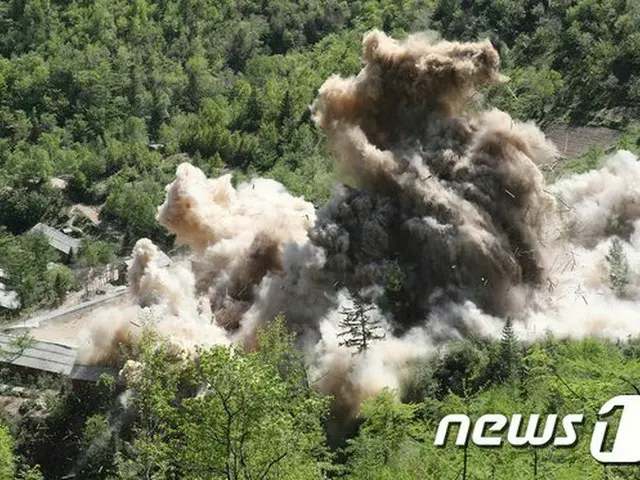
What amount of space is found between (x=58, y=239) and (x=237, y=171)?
672 inches

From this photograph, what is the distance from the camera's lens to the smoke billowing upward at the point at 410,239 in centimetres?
4238

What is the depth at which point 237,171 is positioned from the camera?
80.8 metres

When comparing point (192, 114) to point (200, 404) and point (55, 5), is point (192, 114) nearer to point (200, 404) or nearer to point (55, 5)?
point (55, 5)

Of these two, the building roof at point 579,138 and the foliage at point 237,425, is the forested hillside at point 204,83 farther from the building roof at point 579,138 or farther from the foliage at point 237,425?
the foliage at point 237,425

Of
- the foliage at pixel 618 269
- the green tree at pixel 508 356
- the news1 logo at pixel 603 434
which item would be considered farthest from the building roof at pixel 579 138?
the news1 logo at pixel 603 434

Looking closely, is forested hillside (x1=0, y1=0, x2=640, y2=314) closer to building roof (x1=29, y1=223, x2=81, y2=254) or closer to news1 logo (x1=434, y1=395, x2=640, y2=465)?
building roof (x1=29, y1=223, x2=81, y2=254)

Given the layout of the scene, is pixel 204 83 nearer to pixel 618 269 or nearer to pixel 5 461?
pixel 618 269

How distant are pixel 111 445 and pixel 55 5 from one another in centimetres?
9256

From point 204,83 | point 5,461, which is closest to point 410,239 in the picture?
point 5,461

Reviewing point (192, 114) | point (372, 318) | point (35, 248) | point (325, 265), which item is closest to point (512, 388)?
point (372, 318)

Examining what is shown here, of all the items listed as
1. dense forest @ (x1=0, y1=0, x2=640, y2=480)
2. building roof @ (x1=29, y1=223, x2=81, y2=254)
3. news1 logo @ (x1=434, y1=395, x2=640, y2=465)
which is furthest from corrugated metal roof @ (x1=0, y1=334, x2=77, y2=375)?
news1 logo @ (x1=434, y1=395, x2=640, y2=465)

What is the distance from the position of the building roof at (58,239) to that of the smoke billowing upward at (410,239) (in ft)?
80.5

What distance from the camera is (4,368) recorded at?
47.1 meters

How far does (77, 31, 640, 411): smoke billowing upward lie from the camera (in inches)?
1668
